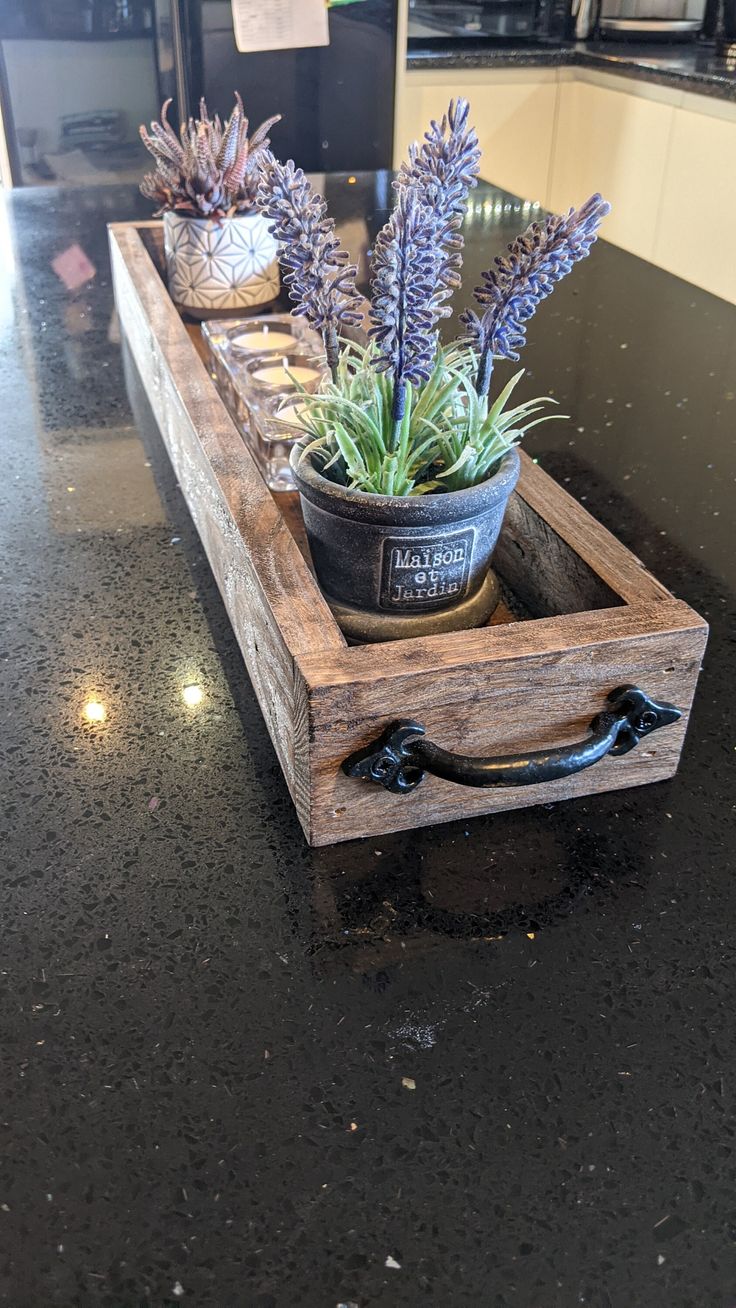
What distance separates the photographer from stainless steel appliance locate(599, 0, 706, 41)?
3.20 meters

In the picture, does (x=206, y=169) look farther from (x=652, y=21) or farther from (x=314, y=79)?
(x=652, y=21)

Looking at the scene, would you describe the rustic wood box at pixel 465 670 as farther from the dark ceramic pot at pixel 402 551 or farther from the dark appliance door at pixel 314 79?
the dark appliance door at pixel 314 79

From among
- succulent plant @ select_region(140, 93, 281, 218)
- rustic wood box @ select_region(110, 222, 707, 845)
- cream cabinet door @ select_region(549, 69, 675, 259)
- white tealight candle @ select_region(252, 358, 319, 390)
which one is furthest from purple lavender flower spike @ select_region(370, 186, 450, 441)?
cream cabinet door @ select_region(549, 69, 675, 259)

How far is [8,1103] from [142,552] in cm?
51

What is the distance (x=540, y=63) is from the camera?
10.2 feet

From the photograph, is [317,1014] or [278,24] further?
[278,24]

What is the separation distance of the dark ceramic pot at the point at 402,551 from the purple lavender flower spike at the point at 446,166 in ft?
0.41

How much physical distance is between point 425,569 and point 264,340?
52 centimetres

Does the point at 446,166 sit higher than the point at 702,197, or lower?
higher

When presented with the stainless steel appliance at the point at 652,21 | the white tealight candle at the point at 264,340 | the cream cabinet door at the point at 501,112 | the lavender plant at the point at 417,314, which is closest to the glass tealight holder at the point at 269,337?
the white tealight candle at the point at 264,340

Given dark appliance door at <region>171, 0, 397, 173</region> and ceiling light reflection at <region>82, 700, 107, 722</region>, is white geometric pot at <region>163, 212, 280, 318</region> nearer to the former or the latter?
ceiling light reflection at <region>82, 700, 107, 722</region>

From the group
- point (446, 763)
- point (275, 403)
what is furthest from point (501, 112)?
point (446, 763)

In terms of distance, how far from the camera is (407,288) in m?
0.53

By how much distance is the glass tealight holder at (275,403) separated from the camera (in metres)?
0.90
